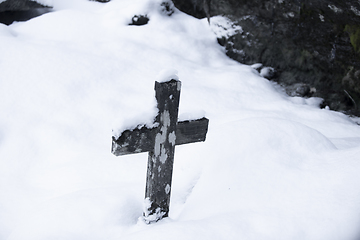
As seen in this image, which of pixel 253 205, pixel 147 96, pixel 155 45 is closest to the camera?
pixel 253 205

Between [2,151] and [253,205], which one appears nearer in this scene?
[253,205]

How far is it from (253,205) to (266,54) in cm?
498

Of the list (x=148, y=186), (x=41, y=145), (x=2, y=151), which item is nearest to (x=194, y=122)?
(x=148, y=186)

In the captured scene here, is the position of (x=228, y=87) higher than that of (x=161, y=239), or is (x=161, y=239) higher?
(x=161, y=239)

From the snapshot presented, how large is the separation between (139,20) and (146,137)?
5463 millimetres

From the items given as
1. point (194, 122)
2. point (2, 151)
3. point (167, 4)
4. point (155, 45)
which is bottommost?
point (2, 151)

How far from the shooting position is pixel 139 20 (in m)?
7.27

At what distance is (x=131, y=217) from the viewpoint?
2771 mm

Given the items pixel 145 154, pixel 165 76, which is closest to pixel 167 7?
pixel 145 154

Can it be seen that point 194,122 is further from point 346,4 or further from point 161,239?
point 346,4

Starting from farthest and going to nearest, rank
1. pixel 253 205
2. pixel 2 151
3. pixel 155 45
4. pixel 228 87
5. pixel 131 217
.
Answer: pixel 155 45 < pixel 228 87 < pixel 2 151 < pixel 131 217 < pixel 253 205

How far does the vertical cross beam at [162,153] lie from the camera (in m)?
2.33

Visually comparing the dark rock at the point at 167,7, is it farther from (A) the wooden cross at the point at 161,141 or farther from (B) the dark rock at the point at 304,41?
(A) the wooden cross at the point at 161,141

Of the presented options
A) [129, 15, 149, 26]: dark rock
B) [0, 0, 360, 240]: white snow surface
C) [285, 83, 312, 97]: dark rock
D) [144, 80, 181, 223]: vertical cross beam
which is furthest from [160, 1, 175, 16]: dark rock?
[144, 80, 181, 223]: vertical cross beam
